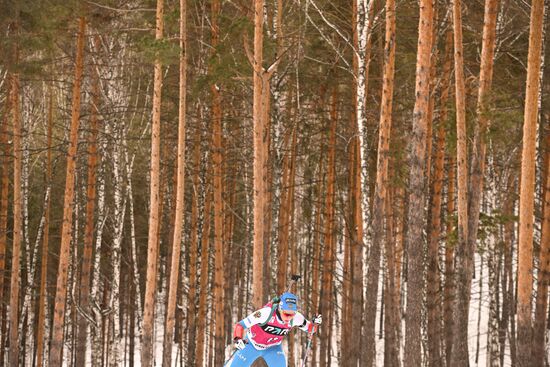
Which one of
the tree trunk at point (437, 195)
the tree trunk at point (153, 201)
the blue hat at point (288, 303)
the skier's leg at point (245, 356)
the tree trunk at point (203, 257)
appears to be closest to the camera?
the blue hat at point (288, 303)

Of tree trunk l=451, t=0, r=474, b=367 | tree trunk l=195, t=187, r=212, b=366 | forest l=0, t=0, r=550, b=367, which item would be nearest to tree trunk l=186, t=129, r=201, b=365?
forest l=0, t=0, r=550, b=367

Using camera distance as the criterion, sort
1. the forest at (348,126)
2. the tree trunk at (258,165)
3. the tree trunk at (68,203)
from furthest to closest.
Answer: the tree trunk at (68,203)
the tree trunk at (258,165)
the forest at (348,126)

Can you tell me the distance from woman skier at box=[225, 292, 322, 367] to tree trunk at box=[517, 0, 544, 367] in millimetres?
3099

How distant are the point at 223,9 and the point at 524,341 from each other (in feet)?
31.0

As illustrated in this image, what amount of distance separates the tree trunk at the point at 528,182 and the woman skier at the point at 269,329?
122 inches

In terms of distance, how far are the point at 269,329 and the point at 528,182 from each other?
4199mm

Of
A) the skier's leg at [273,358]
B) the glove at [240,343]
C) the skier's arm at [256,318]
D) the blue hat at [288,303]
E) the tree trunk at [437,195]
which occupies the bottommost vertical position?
the skier's leg at [273,358]

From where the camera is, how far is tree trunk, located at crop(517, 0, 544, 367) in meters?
10.0

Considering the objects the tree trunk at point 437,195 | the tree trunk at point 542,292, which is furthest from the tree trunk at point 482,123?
the tree trunk at point 542,292

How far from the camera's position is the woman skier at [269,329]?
948cm

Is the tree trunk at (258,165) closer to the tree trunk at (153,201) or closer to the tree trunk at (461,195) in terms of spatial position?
the tree trunk at (153,201)

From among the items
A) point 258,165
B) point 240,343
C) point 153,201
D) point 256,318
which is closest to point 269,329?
point 256,318

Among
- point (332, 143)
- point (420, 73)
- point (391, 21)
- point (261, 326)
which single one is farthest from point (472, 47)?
point (261, 326)

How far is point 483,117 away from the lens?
1105 cm
